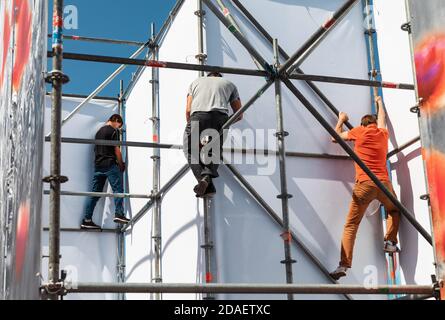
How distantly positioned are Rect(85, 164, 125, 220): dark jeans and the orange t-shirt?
3621 mm

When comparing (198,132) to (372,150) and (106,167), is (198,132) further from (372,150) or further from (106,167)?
(106,167)

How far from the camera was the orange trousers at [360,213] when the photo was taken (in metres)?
7.53

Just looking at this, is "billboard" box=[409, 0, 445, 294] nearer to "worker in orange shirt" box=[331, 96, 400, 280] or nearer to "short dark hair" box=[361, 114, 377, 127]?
"worker in orange shirt" box=[331, 96, 400, 280]

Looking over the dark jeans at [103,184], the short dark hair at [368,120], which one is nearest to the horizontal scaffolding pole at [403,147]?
the short dark hair at [368,120]

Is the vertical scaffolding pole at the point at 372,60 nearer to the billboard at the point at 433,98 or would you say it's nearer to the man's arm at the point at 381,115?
the man's arm at the point at 381,115

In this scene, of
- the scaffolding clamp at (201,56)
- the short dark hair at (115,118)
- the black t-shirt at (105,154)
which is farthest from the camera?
the short dark hair at (115,118)

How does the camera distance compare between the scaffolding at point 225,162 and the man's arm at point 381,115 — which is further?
the man's arm at point 381,115

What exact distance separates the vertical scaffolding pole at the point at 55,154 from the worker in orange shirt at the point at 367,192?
152 inches

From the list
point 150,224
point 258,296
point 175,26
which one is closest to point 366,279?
point 258,296

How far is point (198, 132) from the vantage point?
24.3ft

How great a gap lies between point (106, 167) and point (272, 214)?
11.1ft

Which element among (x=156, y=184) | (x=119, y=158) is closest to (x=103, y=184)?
(x=119, y=158)

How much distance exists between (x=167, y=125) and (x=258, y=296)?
2.53 metres
